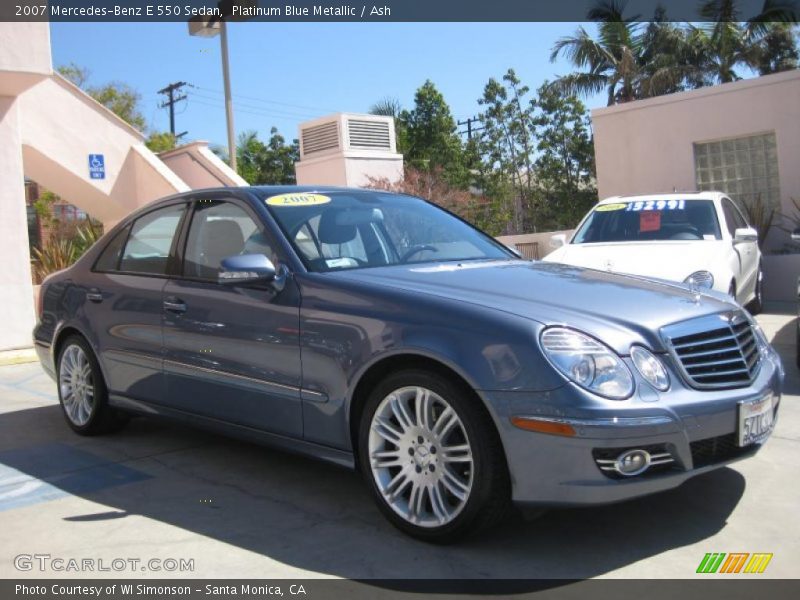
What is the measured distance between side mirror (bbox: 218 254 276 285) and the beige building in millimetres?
9827

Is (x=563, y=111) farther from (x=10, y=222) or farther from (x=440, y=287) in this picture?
(x=440, y=287)

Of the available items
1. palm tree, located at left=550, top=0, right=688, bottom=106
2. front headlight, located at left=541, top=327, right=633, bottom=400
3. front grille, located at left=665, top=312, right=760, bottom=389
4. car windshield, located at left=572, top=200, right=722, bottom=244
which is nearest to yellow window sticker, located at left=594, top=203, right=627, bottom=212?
car windshield, located at left=572, top=200, right=722, bottom=244

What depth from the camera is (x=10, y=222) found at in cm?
1058

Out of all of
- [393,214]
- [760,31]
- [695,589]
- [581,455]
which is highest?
[760,31]

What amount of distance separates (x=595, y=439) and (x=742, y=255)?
263 inches

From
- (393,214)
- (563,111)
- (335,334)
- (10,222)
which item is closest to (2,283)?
(10,222)

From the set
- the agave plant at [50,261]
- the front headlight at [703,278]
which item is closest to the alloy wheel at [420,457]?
the front headlight at [703,278]

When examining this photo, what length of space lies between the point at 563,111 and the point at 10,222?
2364 centimetres

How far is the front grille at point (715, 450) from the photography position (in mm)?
3510

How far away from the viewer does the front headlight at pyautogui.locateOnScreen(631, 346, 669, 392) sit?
3436 millimetres

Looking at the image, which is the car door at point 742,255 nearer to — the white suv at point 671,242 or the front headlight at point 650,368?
the white suv at point 671,242

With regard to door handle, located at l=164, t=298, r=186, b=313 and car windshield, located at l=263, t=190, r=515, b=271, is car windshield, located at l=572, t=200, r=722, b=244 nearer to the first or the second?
car windshield, located at l=263, t=190, r=515, b=271

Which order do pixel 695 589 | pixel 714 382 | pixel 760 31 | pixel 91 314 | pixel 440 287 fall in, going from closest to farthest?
pixel 695 589 → pixel 714 382 → pixel 440 287 → pixel 91 314 → pixel 760 31

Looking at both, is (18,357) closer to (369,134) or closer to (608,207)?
(608,207)
